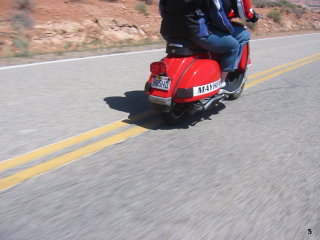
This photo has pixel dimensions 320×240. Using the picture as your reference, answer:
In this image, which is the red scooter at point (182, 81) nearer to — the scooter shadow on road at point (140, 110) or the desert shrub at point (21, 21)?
the scooter shadow on road at point (140, 110)

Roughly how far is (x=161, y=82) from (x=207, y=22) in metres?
0.90

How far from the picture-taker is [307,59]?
10.5 meters

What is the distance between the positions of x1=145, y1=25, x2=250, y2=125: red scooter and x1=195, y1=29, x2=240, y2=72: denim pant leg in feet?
0.40

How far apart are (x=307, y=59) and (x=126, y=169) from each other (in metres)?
8.75

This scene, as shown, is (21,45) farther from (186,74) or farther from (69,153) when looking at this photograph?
(69,153)

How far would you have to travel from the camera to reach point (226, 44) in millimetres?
4508

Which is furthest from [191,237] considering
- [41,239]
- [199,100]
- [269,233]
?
[199,100]

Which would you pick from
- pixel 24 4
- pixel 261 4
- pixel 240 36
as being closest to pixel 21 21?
pixel 24 4

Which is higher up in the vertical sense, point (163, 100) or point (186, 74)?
point (186, 74)

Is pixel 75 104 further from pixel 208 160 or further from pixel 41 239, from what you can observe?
pixel 41 239

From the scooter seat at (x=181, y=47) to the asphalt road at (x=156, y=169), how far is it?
0.86 m

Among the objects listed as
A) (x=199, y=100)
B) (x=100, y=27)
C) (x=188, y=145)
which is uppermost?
(x=199, y=100)

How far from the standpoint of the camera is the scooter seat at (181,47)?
4273 millimetres

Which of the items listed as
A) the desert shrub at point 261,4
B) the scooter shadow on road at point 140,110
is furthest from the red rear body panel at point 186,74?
the desert shrub at point 261,4
